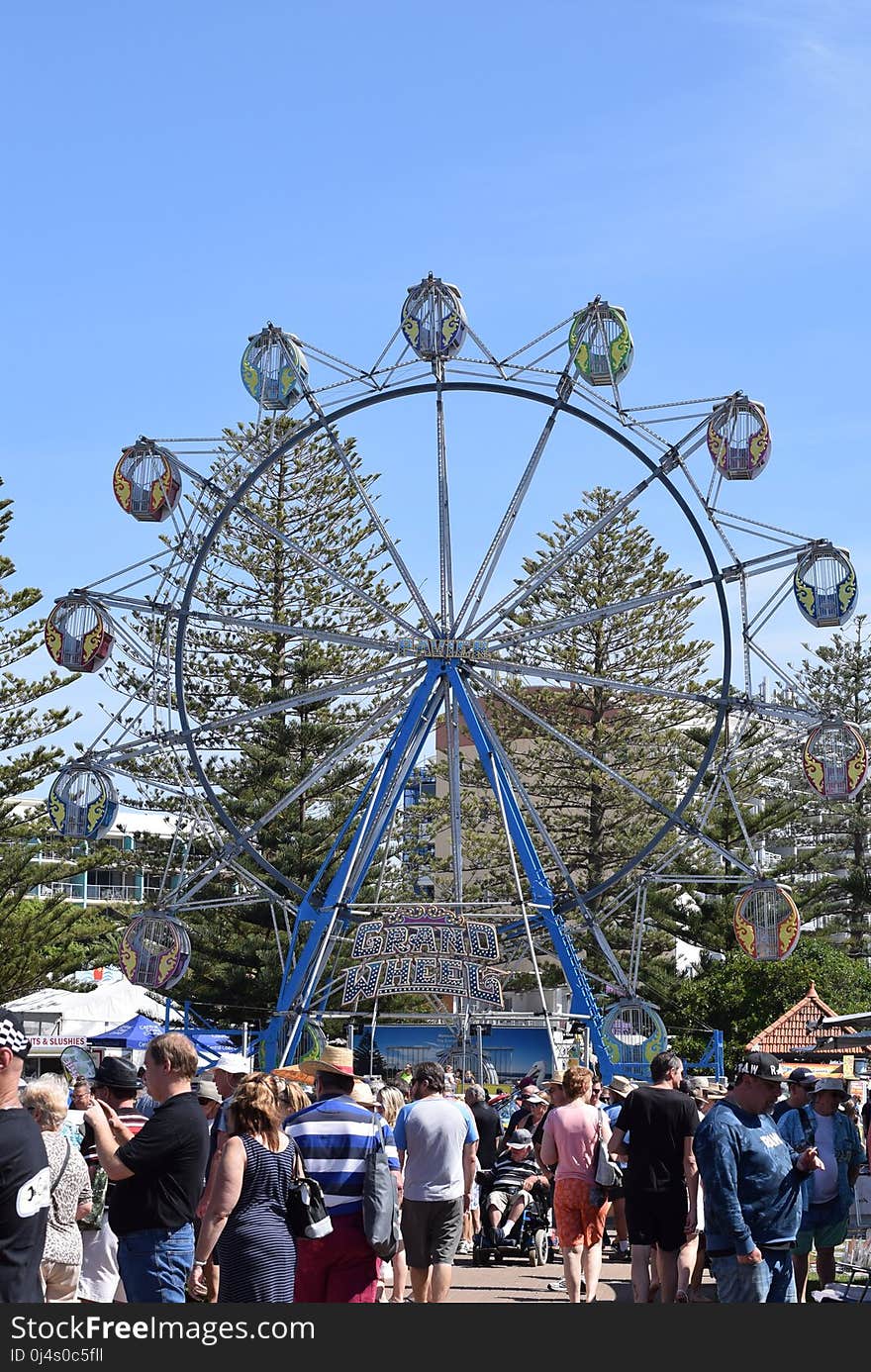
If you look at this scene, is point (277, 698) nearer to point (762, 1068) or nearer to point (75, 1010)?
point (75, 1010)

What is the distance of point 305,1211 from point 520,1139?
24.6 feet

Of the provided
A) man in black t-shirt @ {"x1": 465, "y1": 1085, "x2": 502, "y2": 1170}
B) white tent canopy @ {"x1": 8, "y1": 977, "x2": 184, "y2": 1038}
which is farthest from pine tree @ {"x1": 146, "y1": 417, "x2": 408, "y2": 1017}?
man in black t-shirt @ {"x1": 465, "y1": 1085, "x2": 502, "y2": 1170}

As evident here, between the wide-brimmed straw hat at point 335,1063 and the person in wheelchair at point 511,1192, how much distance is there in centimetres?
509

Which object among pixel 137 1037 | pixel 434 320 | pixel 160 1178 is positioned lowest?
pixel 137 1037

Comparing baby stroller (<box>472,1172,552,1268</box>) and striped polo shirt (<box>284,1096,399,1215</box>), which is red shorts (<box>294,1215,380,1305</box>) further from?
baby stroller (<box>472,1172,552,1268</box>)

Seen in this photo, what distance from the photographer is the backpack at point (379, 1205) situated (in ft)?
21.3

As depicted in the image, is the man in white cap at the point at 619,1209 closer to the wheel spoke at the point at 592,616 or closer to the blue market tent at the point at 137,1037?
the wheel spoke at the point at 592,616

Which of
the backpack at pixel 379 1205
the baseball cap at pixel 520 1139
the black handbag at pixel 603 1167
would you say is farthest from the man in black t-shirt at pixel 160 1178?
the baseball cap at pixel 520 1139

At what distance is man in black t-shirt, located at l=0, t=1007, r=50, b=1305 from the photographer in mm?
4855

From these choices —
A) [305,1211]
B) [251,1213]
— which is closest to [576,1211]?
[305,1211]

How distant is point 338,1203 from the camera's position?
6.58 metres

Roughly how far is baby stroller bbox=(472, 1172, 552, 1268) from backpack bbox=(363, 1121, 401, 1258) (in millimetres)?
6304

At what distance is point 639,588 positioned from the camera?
4109 cm

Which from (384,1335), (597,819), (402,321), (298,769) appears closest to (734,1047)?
→ (597,819)
